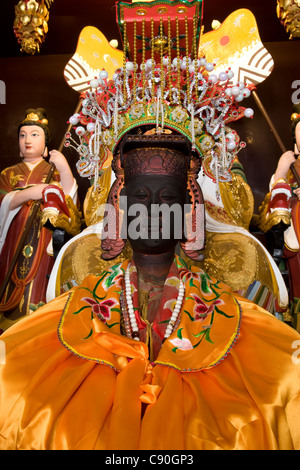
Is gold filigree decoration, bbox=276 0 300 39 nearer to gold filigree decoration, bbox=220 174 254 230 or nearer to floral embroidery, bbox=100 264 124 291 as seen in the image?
gold filigree decoration, bbox=220 174 254 230

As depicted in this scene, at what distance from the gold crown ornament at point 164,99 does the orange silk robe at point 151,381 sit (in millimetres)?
742

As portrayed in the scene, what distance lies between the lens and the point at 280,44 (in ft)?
12.2

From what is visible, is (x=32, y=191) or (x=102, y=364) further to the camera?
(x=32, y=191)

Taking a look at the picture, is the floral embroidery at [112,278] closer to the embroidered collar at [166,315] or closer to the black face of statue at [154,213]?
the embroidered collar at [166,315]

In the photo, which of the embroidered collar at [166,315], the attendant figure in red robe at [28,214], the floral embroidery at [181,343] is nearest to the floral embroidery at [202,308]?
the embroidered collar at [166,315]

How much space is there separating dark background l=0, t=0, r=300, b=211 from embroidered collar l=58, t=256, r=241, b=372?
1.87m

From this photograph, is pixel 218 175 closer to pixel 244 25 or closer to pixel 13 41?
pixel 244 25

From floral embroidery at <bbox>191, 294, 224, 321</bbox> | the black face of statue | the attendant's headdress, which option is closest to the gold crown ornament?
the black face of statue

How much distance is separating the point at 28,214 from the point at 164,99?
1525mm

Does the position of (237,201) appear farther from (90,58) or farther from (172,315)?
(90,58)

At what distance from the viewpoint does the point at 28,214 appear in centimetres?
327

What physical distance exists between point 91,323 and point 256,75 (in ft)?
7.32

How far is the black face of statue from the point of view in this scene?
180 cm

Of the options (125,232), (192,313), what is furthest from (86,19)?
(192,313)
